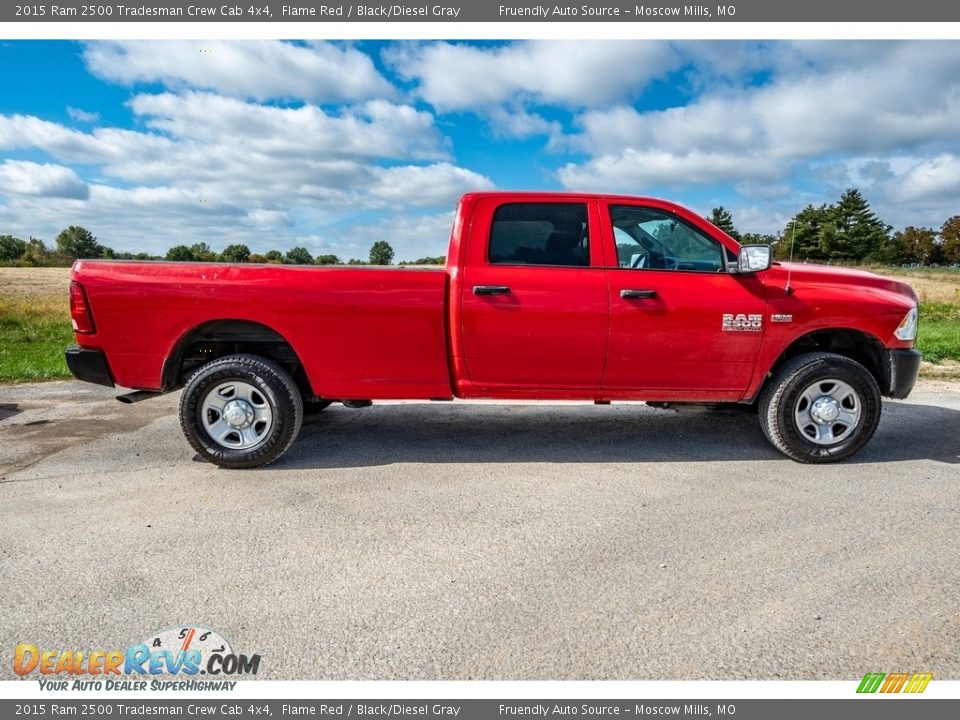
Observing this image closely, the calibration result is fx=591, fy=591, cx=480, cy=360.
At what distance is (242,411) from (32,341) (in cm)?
959

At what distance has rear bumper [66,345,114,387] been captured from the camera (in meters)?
4.22

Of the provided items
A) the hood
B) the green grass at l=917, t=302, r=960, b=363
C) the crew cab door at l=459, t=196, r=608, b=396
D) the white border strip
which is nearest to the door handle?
the crew cab door at l=459, t=196, r=608, b=396

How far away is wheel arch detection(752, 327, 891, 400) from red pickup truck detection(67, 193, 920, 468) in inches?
1.5

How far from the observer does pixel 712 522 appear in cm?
333

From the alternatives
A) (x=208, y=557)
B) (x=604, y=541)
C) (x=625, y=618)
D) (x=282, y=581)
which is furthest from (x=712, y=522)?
(x=208, y=557)

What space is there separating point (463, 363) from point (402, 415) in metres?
1.70

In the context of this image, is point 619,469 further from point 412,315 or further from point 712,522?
point 412,315

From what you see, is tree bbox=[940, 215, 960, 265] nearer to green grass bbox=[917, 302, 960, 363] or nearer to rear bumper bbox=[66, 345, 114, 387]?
green grass bbox=[917, 302, 960, 363]

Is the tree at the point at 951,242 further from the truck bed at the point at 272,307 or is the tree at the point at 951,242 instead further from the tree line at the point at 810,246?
the truck bed at the point at 272,307

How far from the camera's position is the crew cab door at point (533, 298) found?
419cm

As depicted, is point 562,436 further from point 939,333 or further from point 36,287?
point 36,287

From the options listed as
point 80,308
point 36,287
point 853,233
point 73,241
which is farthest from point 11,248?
point 853,233
